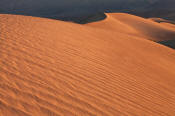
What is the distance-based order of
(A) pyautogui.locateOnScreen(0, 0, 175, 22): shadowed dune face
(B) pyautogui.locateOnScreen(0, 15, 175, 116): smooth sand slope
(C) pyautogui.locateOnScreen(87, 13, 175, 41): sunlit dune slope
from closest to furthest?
(B) pyautogui.locateOnScreen(0, 15, 175, 116): smooth sand slope < (C) pyautogui.locateOnScreen(87, 13, 175, 41): sunlit dune slope < (A) pyautogui.locateOnScreen(0, 0, 175, 22): shadowed dune face

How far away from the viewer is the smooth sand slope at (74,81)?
109 inches

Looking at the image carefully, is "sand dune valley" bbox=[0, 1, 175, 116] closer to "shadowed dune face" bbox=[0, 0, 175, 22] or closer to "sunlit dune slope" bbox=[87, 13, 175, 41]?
"sunlit dune slope" bbox=[87, 13, 175, 41]

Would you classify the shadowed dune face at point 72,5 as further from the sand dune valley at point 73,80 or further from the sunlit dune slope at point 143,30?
the sand dune valley at point 73,80

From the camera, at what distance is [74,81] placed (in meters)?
3.48

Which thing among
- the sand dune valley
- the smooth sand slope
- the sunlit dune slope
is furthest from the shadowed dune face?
the smooth sand slope

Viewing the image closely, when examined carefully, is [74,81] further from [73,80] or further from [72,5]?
[72,5]

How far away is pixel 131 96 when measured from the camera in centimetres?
351

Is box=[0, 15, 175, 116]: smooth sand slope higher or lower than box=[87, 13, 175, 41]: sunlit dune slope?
higher

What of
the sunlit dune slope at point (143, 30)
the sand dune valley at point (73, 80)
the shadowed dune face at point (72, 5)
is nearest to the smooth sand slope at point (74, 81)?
the sand dune valley at point (73, 80)

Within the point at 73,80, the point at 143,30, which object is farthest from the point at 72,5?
the point at 73,80

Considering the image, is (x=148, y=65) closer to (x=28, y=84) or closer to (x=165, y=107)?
(x=165, y=107)

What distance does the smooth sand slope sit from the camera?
278cm

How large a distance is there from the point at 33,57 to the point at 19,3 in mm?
66264

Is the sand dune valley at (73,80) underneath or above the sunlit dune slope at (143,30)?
above
